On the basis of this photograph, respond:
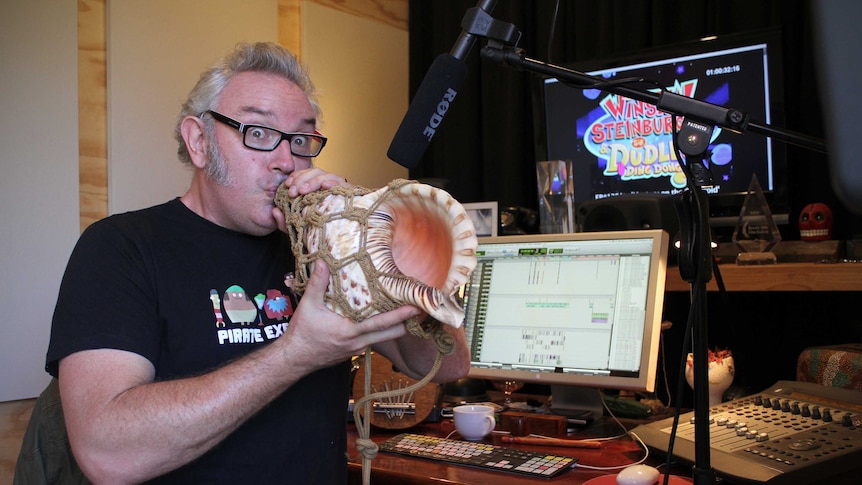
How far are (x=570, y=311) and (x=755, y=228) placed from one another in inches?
30.1

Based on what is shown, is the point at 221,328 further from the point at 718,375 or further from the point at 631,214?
the point at 631,214

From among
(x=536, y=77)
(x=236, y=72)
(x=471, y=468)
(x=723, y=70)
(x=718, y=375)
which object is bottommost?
(x=471, y=468)

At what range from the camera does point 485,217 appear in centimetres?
249

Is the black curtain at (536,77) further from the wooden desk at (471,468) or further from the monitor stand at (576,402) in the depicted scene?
the wooden desk at (471,468)

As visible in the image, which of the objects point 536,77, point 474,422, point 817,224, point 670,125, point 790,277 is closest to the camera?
point 474,422

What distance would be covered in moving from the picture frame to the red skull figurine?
0.90 m

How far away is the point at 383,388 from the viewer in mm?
1893

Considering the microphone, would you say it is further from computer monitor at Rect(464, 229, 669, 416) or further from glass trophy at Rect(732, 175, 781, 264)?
glass trophy at Rect(732, 175, 781, 264)

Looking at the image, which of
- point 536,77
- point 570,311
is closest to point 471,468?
A: point 570,311

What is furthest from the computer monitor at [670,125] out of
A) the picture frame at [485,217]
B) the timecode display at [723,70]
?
the picture frame at [485,217]

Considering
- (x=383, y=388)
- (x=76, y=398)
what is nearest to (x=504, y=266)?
(x=383, y=388)

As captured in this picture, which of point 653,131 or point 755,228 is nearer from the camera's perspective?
point 755,228

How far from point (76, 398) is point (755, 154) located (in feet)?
7.02

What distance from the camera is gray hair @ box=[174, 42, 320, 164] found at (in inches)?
57.6
